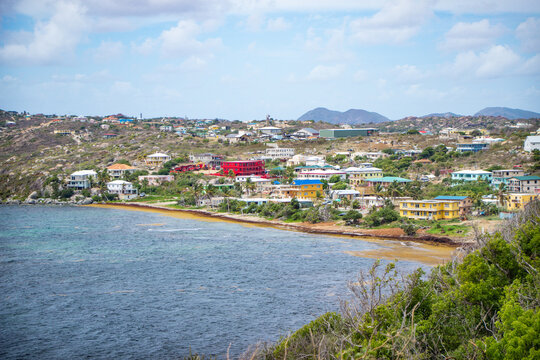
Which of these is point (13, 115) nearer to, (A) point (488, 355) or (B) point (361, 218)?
(B) point (361, 218)

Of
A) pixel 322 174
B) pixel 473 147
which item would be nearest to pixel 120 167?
pixel 322 174

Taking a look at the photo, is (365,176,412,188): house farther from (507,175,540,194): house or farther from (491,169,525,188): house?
(507,175,540,194): house

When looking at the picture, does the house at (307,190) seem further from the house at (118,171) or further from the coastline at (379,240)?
the house at (118,171)

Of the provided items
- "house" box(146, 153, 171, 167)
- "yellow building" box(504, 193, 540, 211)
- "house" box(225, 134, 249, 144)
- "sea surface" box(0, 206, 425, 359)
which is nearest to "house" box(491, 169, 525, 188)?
"yellow building" box(504, 193, 540, 211)

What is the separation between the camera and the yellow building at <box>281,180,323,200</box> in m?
63.3

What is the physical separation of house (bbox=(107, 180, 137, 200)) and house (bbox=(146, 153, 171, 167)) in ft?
46.1

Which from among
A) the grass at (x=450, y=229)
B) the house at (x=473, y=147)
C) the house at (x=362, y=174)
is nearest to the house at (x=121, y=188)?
the house at (x=362, y=174)

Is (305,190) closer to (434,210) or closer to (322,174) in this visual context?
(322,174)

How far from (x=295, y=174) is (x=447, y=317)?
59382 millimetres

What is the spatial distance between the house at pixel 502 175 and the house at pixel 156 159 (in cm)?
5257

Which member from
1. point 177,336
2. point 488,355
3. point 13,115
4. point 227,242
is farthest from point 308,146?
point 13,115

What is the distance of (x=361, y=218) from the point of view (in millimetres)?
50625

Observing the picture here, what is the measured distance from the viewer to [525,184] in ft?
184

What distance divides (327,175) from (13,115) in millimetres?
127812
